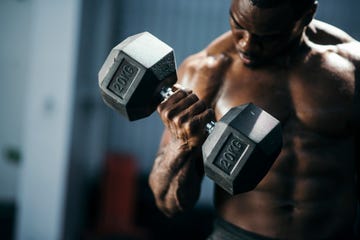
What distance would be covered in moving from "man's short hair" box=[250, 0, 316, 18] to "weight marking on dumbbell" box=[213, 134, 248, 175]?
320mm

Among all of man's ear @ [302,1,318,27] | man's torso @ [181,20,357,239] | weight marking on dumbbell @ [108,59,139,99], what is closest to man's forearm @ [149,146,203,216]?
man's torso @ [181,20,357,239]

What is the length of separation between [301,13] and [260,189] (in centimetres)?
40

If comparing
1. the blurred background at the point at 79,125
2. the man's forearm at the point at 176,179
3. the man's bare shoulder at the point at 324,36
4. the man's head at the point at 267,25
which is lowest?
the blurred background at the point at 79,125

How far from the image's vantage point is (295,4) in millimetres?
1270

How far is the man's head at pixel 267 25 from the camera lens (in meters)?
1.24

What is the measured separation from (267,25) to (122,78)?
323mm

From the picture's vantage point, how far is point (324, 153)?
135cm

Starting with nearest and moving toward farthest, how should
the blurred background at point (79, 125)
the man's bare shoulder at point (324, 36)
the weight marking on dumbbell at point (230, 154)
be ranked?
1. the weight marking on dumbbell at point (230, 154)
2. the man's bare shoulder at point (324, 36)
3. the blurred background at point (79, 125)

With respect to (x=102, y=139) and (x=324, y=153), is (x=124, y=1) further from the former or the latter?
(x=324, y=153)

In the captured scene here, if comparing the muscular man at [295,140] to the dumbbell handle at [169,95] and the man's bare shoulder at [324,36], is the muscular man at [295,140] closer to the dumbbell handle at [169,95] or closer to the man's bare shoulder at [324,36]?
the man's bare shoulder at [324,36]

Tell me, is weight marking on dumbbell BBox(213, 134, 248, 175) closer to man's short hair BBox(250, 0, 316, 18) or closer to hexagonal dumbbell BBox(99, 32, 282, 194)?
hexagonal dumbbell BBox(99, 32, 282, 194)

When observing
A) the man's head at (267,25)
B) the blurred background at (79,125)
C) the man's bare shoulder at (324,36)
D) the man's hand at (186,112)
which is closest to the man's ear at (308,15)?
the man's head at (267,25)

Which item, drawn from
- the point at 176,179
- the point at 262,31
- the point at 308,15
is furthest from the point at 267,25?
the point at 176,179

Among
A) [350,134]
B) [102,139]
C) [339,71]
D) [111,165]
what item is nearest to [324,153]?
[350,134]
